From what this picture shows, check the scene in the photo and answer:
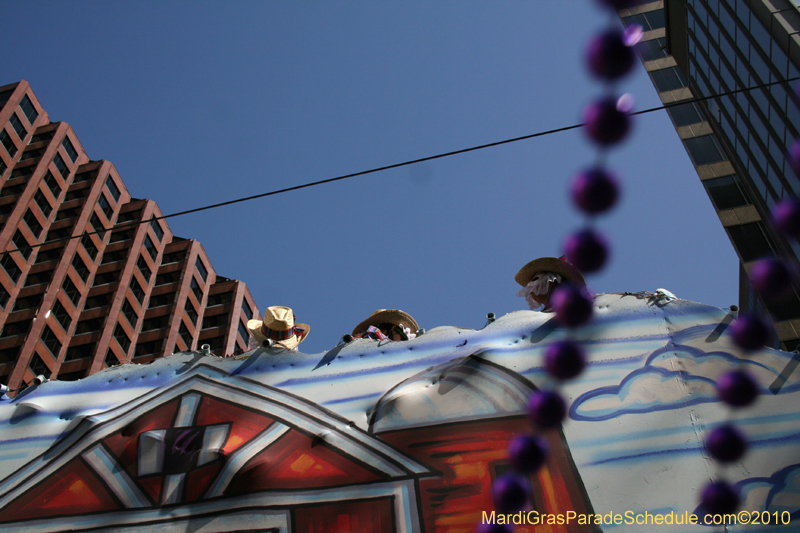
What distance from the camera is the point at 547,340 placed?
17.2 feet

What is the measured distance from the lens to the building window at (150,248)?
49.8 metres

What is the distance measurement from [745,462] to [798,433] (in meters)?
0.42

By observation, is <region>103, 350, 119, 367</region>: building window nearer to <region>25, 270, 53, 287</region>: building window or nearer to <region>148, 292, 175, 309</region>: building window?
<region>148, 292, 175, 309</region>: building window

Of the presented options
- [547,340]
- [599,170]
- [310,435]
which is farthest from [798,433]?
[310,435]

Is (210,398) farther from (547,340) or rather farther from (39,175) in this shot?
(39,175)

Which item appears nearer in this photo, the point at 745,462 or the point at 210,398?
the point at 745,462

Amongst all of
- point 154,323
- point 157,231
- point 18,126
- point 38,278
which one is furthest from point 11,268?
point 157,231

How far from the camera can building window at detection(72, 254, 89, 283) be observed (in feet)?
148

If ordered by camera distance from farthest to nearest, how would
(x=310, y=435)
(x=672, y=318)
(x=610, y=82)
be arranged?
(x=672, y=318), (x=310, y=435), (x=610, y=82)

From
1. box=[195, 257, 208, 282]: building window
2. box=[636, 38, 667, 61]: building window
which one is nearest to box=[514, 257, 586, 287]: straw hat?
box=[636, 38, 667, 61]: building window

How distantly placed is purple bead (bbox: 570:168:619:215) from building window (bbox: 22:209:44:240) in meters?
47.2

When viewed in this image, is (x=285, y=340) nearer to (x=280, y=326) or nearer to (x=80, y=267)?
(x=280, y=326)

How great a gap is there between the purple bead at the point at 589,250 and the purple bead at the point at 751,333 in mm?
882

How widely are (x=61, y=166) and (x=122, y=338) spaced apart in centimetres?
1377
